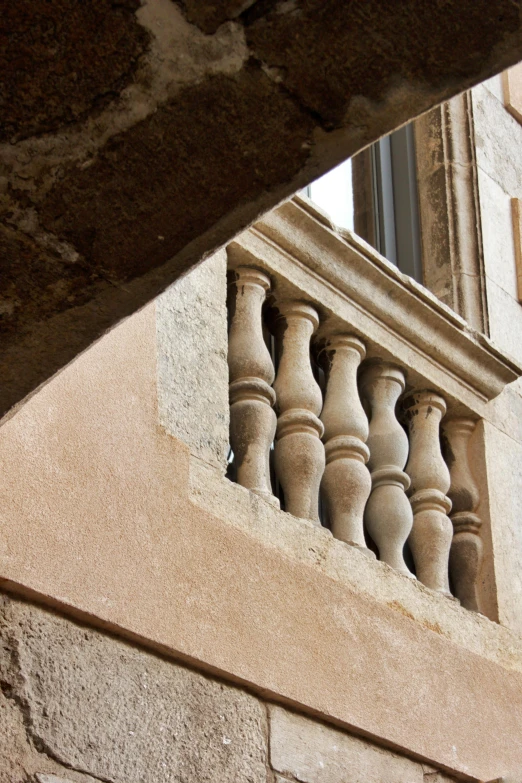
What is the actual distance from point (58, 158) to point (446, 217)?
305 centimetres

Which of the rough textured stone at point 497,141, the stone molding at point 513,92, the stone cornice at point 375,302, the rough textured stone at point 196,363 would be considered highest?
the stone molding at point 513,92

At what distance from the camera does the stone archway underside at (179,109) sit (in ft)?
5.44

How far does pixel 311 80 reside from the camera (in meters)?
1.71

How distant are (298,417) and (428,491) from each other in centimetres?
56

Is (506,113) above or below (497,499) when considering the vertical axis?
above

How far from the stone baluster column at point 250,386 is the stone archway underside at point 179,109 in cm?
140

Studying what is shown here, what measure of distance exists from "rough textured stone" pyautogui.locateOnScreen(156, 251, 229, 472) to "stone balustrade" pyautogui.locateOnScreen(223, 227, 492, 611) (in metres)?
0.11

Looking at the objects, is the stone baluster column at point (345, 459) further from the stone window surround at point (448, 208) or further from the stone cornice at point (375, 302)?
the stone window surround at point (448, 208)

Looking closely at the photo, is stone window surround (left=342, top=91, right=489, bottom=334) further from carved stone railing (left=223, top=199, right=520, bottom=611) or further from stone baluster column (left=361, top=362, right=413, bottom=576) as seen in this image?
stone baluster column (left=361, top=362, right=413, bottom=576)

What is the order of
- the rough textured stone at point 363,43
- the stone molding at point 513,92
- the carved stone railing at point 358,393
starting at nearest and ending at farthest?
1. the rough textured stone at point 363,43
2. the carved stone railing at point 358,393
3. the stone molding at point 513,92

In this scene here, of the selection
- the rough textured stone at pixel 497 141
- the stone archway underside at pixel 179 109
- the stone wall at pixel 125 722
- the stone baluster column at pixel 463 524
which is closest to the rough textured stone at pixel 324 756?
→ the stone wall at pixel 125 722

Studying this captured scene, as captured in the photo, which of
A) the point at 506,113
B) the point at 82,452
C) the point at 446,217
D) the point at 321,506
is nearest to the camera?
the point at 82,452

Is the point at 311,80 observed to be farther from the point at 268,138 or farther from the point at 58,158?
the point at 58,158

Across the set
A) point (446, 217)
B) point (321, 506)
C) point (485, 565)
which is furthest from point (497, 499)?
point (446, 217)
